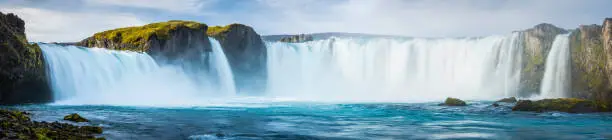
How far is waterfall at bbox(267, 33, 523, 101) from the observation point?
66688 mm

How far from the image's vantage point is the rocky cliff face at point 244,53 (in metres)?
71.6

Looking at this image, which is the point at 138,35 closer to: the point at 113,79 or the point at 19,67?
the point at 113,79

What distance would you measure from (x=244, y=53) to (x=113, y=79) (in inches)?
1014

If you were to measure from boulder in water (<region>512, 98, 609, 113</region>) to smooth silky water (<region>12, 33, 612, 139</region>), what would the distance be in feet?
4.07

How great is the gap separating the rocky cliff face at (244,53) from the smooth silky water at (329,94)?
168 cm

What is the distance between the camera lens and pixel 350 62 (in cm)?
7881

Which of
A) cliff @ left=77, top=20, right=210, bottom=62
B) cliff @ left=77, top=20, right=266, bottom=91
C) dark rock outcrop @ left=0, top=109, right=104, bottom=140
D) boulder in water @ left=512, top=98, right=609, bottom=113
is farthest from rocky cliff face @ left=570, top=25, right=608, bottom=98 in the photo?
dark rock outcrop @ left=0, top=109, right=104, bottom=140

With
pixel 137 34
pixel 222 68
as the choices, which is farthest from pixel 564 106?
pixel 137 34

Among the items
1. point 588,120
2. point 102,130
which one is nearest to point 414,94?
point 588,120

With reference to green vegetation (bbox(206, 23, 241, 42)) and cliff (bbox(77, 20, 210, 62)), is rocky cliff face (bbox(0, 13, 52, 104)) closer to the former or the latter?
cliff (bbox(77, 20, 210, 62))

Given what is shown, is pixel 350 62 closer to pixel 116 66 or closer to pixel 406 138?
pixel 116 66

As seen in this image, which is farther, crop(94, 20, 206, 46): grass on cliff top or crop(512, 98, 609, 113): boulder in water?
crop(94, 20, 206, 46): grass on cliff top

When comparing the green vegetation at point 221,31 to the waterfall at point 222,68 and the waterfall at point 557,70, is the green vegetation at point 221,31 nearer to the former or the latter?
the waterfall at point 222,68

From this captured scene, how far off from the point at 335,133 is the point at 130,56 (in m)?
36.4
